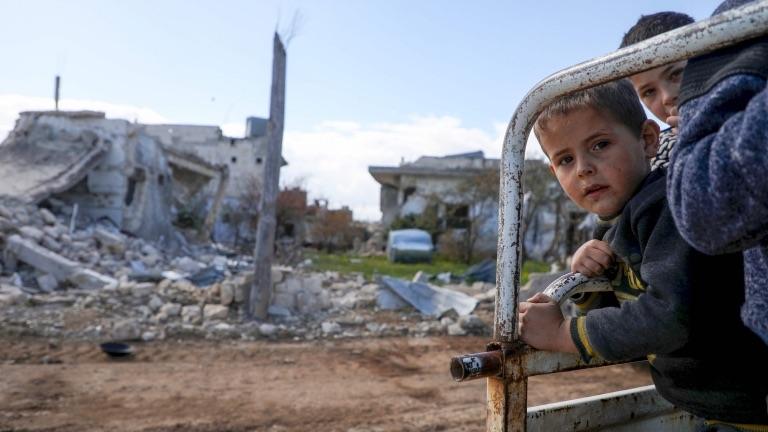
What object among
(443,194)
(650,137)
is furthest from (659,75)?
(443,194)

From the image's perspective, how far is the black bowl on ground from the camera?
6.27 meters

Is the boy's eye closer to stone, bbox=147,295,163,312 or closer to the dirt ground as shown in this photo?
the dirt ground

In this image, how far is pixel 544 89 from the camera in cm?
126

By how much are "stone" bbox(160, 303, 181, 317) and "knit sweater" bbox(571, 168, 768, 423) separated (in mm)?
7784

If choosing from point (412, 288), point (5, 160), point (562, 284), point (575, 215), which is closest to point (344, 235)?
point (575, 215)

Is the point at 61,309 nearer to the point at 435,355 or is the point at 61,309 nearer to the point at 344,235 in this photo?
the point at 435,355

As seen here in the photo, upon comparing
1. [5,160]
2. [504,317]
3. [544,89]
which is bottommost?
[504,317]

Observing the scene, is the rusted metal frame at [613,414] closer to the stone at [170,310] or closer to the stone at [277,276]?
the stone at [170,310]

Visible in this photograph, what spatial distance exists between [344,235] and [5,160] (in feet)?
45.7

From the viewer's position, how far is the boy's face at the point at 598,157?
4.46 ft

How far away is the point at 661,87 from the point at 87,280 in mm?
10593

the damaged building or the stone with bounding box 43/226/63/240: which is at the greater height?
A: the damaged building

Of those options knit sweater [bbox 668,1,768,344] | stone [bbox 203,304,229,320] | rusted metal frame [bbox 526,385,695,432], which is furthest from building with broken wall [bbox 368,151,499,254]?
knit sweater [bbox 668,1,768,344]

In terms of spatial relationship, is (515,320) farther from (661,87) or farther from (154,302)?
(154,302)
